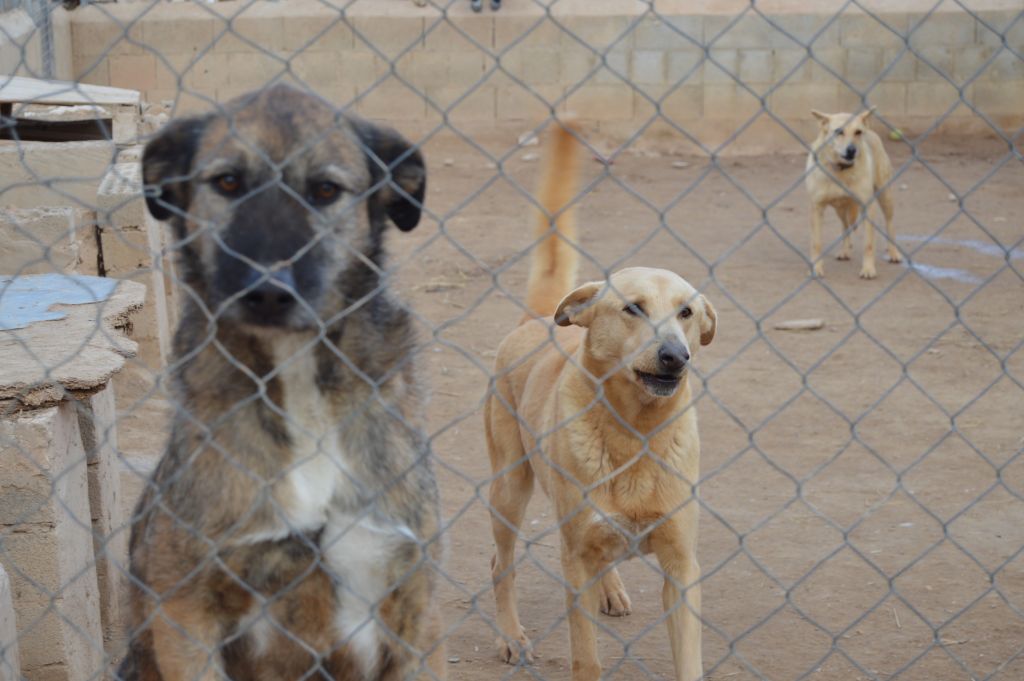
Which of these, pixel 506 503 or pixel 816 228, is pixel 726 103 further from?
pixel 506 503

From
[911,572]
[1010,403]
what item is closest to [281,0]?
[1010,403]

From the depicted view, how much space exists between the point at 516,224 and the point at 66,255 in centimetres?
616

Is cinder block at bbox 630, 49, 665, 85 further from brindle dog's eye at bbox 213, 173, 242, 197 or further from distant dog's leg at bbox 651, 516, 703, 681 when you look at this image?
brindle dog's eye at bbox 213, 173, 242, 197

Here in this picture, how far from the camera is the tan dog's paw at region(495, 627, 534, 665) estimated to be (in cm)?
404

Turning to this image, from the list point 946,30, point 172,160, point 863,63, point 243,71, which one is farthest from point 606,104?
point 172,160

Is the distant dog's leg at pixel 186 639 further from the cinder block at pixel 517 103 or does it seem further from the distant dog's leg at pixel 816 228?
the cinder block at pixel 517 103

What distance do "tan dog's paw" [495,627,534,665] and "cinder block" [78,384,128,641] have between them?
4.12ft

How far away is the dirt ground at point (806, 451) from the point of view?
151 inches

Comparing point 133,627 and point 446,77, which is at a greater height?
point 133,627

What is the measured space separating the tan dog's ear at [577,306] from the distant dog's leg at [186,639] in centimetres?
167

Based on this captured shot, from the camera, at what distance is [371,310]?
8.70 feet

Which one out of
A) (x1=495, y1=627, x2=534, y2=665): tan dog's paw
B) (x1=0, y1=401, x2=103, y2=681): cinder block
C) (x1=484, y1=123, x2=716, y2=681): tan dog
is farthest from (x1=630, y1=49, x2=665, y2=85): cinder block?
(x1=0, y1=401, x2=103, y2=681): cinder block

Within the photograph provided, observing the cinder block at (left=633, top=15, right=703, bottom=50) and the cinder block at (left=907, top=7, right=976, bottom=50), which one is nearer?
the cinder block at (left=907, top=7, right=976, bottom=50)

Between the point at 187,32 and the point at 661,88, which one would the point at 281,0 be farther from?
the point at 661,88
